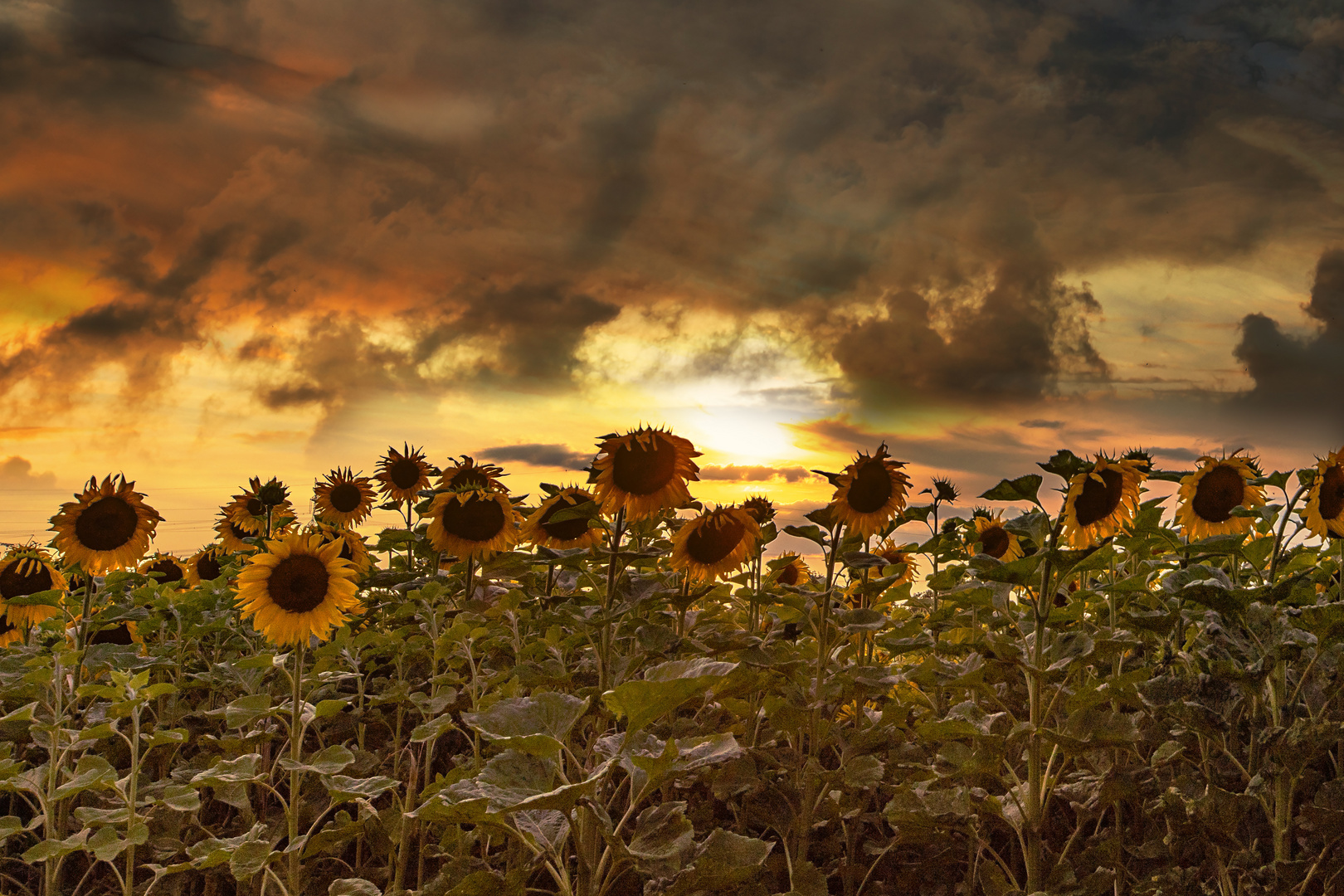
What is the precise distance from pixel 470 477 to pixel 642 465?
223cm

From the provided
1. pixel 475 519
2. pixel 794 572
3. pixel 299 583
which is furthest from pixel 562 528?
pixel 794 572

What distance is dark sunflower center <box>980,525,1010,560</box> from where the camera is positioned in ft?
20.5

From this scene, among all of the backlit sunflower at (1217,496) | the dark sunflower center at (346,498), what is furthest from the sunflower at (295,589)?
the backlit sunflower at (1217,496)

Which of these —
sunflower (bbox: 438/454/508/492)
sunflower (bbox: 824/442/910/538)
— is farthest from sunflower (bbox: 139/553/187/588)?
sunflower (bbox: 824/442/910/538)

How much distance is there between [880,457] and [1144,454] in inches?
54.3

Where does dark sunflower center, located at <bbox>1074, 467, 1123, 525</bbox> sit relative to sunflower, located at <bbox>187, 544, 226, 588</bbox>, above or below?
above

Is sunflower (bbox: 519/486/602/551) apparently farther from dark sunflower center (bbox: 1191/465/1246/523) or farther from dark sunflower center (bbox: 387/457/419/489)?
dark sunflower center (bbox: 1191/465/1246/523)

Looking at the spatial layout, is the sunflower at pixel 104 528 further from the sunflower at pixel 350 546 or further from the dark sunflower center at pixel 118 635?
the sunflower at pixel 350 546

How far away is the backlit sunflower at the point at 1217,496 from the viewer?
5.11m

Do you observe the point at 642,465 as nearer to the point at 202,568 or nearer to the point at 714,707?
the point at 714,707

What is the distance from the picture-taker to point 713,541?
15.5ft

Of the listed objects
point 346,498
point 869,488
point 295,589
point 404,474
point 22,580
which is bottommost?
point 22,580

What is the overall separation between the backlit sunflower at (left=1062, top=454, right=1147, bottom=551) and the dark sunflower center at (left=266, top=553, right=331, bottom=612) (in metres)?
3.51

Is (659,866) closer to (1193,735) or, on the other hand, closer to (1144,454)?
(1193,735)
